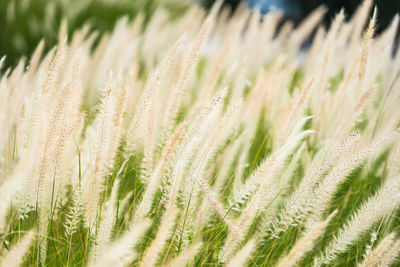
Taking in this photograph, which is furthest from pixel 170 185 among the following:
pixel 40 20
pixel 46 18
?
pixel 40 20

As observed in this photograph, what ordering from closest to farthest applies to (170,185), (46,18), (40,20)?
(170,185), (46,18), (40,20)

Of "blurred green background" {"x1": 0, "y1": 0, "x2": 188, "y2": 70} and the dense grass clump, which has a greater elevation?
"blurred green background" {"x1": 0, "y1": 0, "x2": 188, "y2": 70}

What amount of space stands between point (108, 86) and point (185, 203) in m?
0.29

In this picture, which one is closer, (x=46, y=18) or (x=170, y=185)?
(x=170, y=185)

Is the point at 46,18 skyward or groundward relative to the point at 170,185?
skyward

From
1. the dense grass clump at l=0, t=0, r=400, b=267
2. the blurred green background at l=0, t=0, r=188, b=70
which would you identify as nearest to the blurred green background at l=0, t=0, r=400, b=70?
the blurred green background at l=0, t=0, r=188, b=70

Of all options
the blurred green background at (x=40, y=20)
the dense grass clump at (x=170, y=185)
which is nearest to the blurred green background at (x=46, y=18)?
the blurred green background at (x=40, y=20)

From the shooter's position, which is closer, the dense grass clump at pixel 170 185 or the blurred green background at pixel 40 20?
the dense grass clump at pixel 170 185

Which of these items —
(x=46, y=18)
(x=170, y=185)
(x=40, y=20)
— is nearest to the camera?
(x=170, y=185)

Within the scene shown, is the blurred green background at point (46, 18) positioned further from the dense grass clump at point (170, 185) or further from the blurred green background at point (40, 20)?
the dense grass clump at point (170, 185)

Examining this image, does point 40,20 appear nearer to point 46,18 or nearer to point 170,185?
point 46,18

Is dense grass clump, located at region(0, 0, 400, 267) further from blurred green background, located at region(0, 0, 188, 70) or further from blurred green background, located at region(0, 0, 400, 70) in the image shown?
blurred green background, located at region(0, 0, 188, 70)

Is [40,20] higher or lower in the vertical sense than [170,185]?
higher

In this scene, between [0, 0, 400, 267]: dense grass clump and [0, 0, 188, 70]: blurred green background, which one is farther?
[0, 0, 188, 70]: blurred green background
